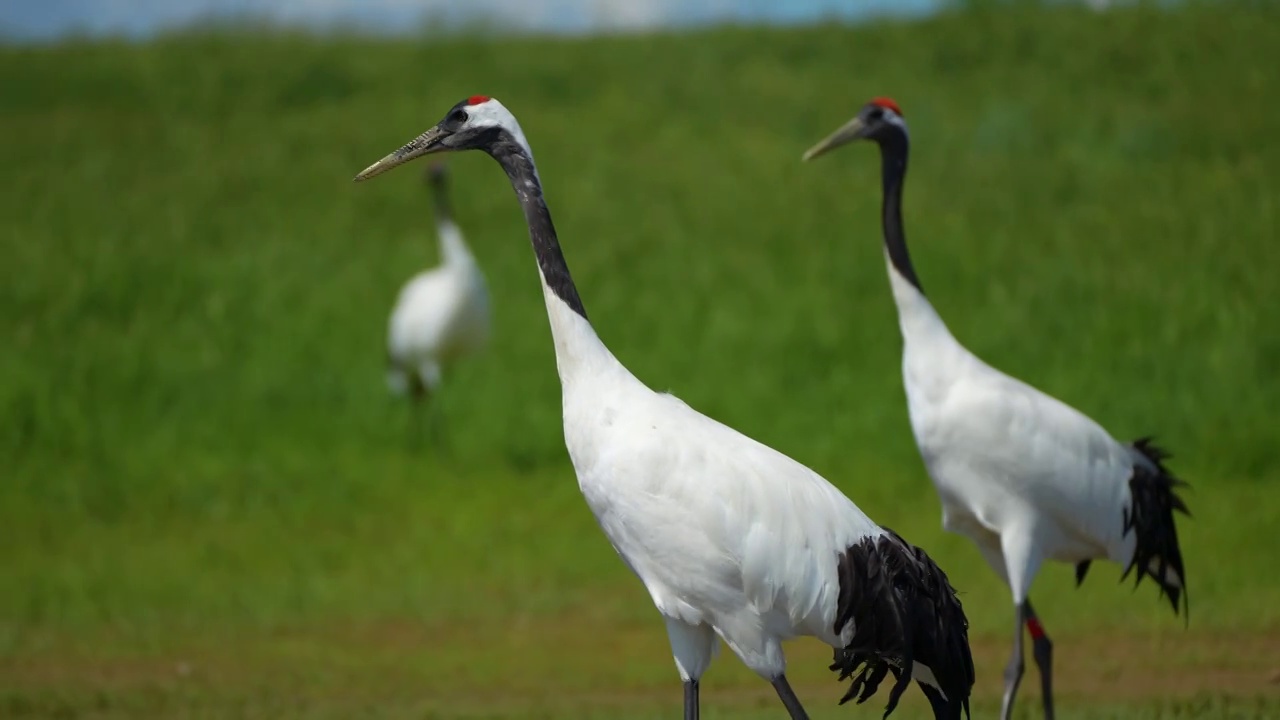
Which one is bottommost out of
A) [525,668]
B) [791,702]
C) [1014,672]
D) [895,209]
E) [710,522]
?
[525,668]

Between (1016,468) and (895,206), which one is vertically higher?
(895,206)

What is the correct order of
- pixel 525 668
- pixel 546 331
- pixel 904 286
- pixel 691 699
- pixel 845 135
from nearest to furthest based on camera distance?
pixel 691 699 → pixel 904 286 → pixel 845 135 → pixel 525 668 → pixel 546 331

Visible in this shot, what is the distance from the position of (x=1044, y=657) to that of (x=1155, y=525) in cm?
78

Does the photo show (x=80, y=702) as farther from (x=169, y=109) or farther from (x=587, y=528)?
(x=169, y=109)

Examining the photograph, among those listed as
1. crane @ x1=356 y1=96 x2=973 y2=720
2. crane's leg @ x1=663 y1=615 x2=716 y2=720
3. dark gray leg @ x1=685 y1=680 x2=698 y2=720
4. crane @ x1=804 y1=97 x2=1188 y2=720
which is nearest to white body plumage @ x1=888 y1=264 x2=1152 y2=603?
crane @ x1=804 y1=97 x2=1188 y2=720

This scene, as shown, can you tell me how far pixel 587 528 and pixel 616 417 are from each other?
654cm

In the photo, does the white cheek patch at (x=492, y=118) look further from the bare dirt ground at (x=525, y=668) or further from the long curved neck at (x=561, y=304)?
the bare dirt ground at (x=525, y=668)

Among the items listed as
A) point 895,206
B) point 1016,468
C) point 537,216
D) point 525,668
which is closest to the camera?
point 537,216

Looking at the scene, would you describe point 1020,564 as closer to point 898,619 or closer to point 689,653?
point 898,619

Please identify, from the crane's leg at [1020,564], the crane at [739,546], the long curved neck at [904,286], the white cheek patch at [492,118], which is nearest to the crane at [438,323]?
the long curved neck at [904,286]

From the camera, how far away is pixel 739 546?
16.3ft

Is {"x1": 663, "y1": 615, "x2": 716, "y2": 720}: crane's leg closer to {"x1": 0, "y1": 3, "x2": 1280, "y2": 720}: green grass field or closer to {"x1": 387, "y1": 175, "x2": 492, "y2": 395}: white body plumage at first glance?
{"x1": 0, "y1": 3, "x2": 1280, "y2": 720}: green grass field

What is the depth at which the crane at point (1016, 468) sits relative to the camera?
22.4 ft

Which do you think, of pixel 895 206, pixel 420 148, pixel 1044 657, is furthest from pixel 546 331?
pixel 420 148
